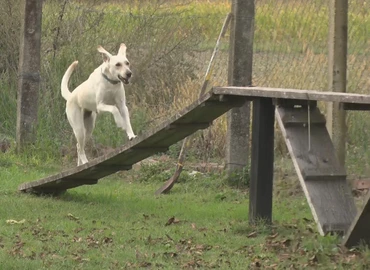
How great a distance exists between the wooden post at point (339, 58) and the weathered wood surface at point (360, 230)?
1999 millimetres

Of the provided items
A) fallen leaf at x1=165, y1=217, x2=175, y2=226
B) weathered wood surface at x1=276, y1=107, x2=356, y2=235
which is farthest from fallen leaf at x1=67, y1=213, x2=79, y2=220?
weathered wood surface at x1=276, y1=107, x2=356, y2=235

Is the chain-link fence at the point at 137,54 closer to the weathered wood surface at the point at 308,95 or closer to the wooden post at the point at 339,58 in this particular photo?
the wooden post at the point at 339,58

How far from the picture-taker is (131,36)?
13773mm

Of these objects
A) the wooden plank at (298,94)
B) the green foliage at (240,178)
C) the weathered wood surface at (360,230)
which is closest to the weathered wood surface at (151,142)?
the wooden plank at (298,94)

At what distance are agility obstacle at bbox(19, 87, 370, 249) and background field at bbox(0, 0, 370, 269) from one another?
218 millimetres

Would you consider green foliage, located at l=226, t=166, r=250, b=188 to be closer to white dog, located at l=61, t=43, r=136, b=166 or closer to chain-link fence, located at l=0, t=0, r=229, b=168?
white dog, located at l=61, t=43, r=136, b=166

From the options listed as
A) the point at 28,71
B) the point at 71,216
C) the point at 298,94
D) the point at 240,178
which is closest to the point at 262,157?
the point at 298,94

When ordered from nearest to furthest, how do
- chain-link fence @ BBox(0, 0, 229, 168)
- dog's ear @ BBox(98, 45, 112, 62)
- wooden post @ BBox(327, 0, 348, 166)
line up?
1. wooden post @ BBox(327, 0, 348, 166)
2. dog's ear @ BBox(98, 45, 112, 62)
3. chain-link fence @ BBox(0, 0, 229, 168)

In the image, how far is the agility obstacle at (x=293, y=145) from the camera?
23.2 feet

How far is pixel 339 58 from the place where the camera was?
351 inches

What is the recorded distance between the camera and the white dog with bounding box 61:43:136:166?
9531 mm

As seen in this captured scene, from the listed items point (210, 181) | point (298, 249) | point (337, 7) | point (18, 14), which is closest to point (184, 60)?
point (18, 14)

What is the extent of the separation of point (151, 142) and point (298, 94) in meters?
1.78

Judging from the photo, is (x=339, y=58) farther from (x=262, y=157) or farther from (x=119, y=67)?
(x=119, y=67)
